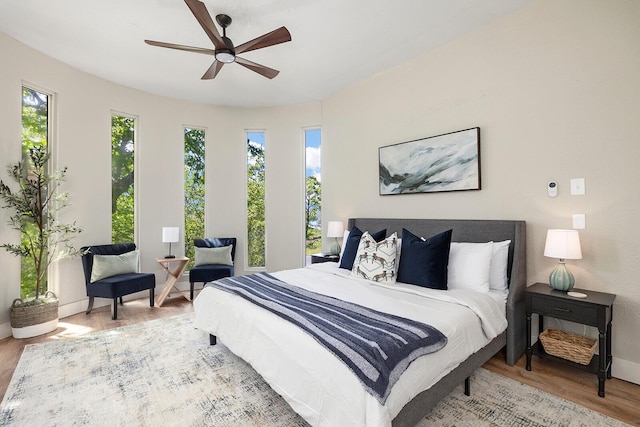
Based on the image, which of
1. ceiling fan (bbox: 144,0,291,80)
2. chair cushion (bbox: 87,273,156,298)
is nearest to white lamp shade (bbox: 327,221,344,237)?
ceiling fan (bbox: 144,0,291,80)

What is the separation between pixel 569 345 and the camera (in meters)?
2.20

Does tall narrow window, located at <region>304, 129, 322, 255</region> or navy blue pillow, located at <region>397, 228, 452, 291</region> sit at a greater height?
tall narrow window, located at <region>304, 129, 322, 255</region>

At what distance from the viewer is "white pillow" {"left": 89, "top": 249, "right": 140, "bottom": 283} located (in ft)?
12.1

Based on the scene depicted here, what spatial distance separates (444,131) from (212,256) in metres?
3.61

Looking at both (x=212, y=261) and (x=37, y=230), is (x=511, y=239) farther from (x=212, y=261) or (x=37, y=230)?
(x=37, y=230)

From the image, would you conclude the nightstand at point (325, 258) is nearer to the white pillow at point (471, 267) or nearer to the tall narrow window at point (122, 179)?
the white pillow at point (471, 267)

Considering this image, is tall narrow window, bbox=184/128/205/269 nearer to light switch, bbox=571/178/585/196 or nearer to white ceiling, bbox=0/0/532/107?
white ceiling, bbox=0/0/532/107

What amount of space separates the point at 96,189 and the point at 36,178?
2.20 ft

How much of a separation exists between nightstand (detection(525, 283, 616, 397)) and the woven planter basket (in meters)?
4.60

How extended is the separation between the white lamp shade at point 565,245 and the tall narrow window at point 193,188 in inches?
185

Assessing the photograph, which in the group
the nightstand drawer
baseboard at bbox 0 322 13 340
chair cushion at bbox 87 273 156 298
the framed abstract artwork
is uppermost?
the framed abstract artwork

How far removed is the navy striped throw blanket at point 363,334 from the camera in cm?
136

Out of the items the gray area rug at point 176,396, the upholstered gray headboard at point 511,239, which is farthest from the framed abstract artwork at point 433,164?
the gray area rug at point 176,396

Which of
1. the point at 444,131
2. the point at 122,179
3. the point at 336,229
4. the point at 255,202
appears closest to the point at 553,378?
the point at 444,131
